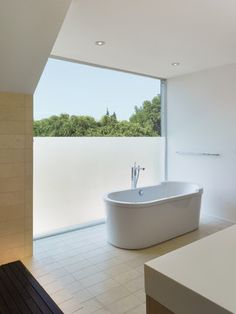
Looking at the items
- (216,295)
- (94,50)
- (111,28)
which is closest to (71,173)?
(94,50)

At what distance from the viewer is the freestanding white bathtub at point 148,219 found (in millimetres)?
3146

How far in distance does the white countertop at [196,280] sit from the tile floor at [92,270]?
5.03 feet

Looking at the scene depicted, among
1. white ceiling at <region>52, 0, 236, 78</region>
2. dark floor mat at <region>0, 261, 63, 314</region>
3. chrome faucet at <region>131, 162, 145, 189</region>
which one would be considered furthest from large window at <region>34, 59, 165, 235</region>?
dark floor mat at <region>0, 261, 63, 314</region>

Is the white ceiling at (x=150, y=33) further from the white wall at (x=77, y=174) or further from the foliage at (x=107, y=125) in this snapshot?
the white wall at (x=77, y=174)

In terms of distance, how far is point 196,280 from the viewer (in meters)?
0.70

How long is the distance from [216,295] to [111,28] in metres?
2.64

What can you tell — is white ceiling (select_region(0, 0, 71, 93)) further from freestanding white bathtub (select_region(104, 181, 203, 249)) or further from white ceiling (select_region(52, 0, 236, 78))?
freestanding white bathtub (select_region(104, 181, 203, 249))

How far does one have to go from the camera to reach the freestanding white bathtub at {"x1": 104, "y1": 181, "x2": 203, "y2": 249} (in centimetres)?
315

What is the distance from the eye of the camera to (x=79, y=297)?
2279 millimetres

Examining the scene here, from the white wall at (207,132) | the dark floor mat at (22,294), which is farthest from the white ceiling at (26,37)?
Answer: the white wall at (207,132)

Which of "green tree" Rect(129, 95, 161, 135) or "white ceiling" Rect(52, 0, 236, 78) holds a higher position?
"white ceiling" Rect(52, 0, 236, 78)

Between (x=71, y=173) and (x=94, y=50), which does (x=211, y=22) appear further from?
(x=71, y=173)

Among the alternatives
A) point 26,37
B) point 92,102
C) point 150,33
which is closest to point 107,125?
point 92,102

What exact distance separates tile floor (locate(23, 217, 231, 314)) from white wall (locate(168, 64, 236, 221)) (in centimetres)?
77
